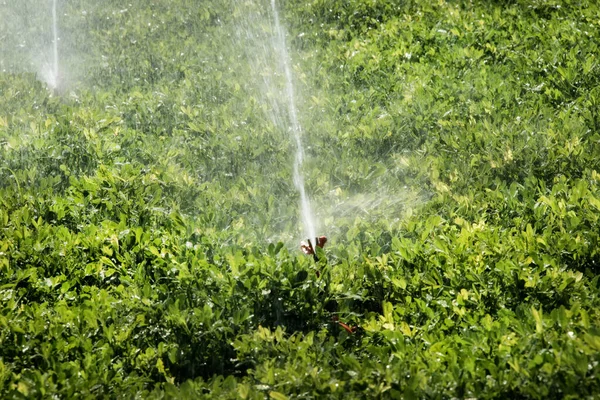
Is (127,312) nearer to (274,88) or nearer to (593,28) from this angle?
(274,88)

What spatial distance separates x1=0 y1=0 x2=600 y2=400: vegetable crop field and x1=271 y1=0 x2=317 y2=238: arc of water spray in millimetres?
44

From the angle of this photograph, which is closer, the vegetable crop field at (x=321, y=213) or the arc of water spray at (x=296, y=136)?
the vegetable crop field at (x=321, y=213)

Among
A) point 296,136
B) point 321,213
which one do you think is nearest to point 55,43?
point 296,136

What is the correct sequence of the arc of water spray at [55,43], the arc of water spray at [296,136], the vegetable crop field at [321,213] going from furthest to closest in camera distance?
the arc of water spray at [55,43] < the arc of water spray at [296,136] < the vegetable crop field at [321,213]

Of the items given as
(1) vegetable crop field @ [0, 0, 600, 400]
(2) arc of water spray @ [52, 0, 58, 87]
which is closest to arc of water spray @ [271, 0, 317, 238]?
(1) vegetable crop field @ [0, 0, 600, 400]

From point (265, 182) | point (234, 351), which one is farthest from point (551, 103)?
point (234, 351)

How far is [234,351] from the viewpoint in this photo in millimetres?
3158

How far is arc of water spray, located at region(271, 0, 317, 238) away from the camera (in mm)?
4383

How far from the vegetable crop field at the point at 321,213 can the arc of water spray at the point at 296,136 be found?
44 millimetres

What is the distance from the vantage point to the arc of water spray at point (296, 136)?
4383mm

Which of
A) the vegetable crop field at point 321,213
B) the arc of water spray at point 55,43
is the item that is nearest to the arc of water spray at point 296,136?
the vegetable crop field at point 321,213

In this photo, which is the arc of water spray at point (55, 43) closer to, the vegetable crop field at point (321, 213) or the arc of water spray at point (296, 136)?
the vegetable crop field at point (321, 213)

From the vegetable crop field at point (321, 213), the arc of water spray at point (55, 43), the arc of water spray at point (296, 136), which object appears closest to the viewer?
the vegetable crop field at point (321, 213)

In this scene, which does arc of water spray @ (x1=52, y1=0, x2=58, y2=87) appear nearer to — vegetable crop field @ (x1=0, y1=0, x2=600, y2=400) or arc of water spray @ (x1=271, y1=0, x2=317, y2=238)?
vegetable crop field @ (x1=0, y1=0, x2=600, y2=400)
